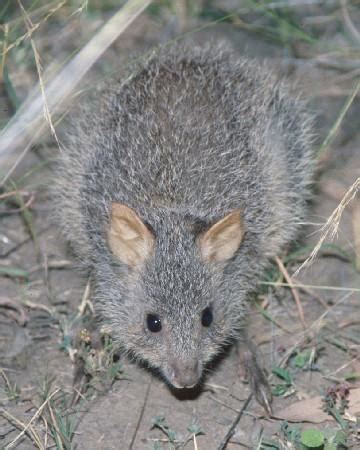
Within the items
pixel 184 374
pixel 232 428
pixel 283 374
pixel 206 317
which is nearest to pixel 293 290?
pixel 283 374

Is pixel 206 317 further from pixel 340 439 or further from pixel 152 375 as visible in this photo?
pixel 340 439

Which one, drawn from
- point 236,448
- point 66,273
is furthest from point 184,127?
point 236,448

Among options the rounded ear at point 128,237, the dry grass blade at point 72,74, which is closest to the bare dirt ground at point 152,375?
the rounded ear at point 128,237

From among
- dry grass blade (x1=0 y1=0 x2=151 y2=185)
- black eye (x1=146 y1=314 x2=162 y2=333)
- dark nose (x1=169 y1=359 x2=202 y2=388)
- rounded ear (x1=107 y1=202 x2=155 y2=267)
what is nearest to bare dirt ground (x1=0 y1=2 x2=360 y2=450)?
dark nose (x1=169 y1=359 x2=202 y2=388)

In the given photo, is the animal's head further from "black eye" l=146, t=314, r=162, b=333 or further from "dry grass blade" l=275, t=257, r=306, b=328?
"dry grass blade" l=275, t=257, r=306, b=328

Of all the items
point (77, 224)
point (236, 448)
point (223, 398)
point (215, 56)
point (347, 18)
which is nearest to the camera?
point (236, 448)

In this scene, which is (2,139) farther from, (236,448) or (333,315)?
(333,315)

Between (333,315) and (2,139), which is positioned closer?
(2,139)
